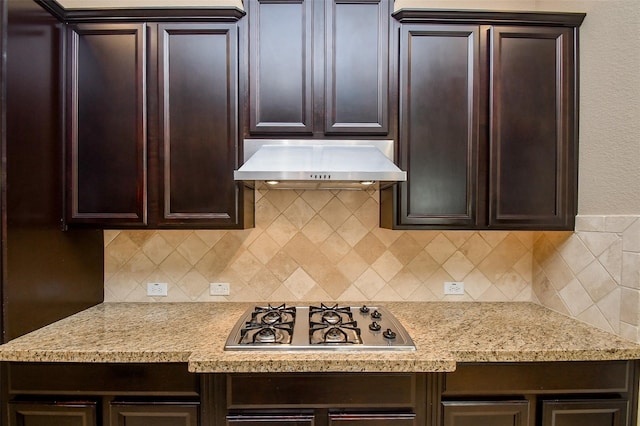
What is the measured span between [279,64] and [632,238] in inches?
71.3

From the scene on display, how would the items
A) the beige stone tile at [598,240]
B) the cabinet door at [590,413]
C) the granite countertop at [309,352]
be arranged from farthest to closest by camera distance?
the beige stone tile at [598,240] → the cabinet door at [590,413] → the granite countertop at [309,352]

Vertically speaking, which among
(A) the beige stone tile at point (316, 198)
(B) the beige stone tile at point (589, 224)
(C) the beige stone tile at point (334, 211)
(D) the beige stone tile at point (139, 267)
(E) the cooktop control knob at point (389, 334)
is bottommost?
(E) the cooktop control knob at point (389, 334)

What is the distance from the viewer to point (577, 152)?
1.70 m

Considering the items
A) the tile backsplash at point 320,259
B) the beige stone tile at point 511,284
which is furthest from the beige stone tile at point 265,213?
the beige stone tile at point 511,284

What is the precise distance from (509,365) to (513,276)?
84cm

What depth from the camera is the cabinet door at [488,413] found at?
137 centimetres

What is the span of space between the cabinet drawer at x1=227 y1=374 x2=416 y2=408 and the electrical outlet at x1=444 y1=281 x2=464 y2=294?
2.81 feet

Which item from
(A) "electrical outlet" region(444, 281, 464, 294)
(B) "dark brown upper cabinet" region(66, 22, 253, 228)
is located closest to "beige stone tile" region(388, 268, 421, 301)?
(A) "electrical outlet" region(444, 281, 464, 294)

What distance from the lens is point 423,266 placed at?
6.75ft

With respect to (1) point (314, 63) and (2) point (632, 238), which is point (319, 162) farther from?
(2) point (632, 238)

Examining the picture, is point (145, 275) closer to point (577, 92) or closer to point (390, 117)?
point (390, 117)

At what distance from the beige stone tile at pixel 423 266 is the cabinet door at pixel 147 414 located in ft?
4.58

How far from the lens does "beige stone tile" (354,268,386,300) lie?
2.05 metres

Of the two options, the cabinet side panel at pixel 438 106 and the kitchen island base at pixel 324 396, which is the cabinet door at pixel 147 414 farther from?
the cabinet side panel at pixel 438 106
